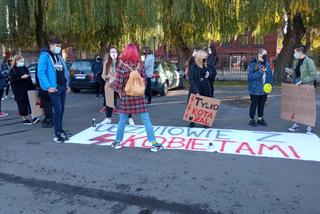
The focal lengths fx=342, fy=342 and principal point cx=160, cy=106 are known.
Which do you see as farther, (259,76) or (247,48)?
(247,48)

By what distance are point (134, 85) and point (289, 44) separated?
1574 cm

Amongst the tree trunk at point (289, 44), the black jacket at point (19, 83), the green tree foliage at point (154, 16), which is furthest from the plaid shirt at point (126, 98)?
the tree trunk at point (289, 44)

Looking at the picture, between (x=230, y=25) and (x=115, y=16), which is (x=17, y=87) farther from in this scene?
(x=230, y=25)

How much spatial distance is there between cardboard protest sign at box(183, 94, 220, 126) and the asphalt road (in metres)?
2.06

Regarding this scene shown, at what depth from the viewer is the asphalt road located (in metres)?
3.98

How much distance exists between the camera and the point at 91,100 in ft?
44.1

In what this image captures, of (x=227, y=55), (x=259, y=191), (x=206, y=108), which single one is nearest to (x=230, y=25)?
(x=206, y=108)

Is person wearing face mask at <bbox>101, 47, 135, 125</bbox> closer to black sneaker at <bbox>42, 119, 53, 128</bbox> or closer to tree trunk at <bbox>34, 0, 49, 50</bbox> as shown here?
black sneaker at <bbox>42, 119, 53, 128</bbox>

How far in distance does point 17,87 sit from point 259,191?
6.86m

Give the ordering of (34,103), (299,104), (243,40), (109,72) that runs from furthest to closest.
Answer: (243,40)
(109,72)
(34,103)
(299,104)

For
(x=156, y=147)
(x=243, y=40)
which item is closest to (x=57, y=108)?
(x=156, y=147)

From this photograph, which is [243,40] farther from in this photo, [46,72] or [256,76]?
[46,72]

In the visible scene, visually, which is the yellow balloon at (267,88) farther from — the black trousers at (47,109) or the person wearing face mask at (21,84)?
the person wearing face mask at (21,84)

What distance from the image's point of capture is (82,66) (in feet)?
53.4
